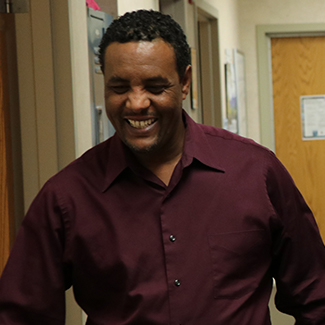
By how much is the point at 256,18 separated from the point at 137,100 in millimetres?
4366

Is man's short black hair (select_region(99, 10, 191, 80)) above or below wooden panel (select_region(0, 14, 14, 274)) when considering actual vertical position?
above

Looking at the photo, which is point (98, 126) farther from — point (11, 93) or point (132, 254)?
point (132, 254)

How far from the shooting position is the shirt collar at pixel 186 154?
1187 millimetres

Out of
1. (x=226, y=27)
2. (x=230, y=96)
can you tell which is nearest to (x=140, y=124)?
(x=230, y=96)

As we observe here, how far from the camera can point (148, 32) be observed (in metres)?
1.11

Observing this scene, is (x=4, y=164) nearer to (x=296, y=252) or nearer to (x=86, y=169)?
(x=86, y=169)

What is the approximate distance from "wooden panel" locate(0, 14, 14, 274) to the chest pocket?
695 millimetres

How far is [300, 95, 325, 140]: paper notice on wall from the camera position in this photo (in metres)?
5.31

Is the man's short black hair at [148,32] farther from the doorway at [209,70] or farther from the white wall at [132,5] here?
the doorway at [209,70]

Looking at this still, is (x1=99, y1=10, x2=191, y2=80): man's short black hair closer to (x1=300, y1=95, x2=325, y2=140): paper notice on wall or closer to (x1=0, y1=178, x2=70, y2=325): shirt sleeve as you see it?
(x1=0, y1=178, x2=70, y2=325): shirt sleeve

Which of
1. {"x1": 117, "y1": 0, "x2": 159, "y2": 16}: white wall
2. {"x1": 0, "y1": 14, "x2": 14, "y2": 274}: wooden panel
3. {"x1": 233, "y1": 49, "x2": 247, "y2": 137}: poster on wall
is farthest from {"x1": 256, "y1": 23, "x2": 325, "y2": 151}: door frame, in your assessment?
{"x1": 0, "y1": 14, "x2": 14, "y2": 274}: wooden panel

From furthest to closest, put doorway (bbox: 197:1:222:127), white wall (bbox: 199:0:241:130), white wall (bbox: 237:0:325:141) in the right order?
white wall (bbox: 237:0:325:141) → white wall (bbox: 199:0:241:130) → doorway (bbox: 197:1:222:127)

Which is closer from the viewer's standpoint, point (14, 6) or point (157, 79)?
point (157, 79)

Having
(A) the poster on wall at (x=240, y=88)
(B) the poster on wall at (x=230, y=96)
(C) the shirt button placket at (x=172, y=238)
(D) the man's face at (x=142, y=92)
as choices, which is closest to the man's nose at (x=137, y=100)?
(D) the man's face at (x=142, y=92)
